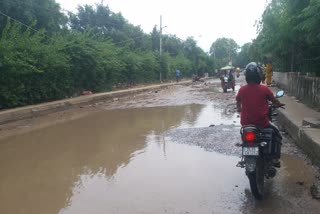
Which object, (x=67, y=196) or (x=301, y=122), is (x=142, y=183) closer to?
(x=67, y=196)

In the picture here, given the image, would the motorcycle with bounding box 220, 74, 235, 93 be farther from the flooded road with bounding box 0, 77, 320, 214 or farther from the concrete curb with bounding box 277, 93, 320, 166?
the flooded road with bounding box 0, 77, 320, 214

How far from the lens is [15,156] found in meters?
8.45

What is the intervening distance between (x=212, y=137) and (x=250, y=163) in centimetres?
435

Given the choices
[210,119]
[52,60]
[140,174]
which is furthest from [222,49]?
[140,174]

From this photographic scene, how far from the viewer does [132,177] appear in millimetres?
6469

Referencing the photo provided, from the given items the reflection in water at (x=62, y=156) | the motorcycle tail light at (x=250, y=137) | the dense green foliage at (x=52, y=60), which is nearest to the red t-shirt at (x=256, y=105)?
the motorcycle tail light at (x=250, y=137)

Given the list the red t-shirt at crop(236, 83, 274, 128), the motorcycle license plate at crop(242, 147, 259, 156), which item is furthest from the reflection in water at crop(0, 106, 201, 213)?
the red t-shirt at crop(236, 83, 274, 128)

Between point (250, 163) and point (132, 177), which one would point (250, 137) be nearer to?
point (250, 163)

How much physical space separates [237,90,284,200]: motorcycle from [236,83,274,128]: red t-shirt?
0.16 meters

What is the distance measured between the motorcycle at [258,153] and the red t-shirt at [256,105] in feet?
0.52

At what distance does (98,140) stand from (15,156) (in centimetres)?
214

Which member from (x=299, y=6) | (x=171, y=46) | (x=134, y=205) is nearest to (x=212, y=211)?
(x=134, y=205)

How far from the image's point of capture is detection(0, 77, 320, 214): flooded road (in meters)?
5.15

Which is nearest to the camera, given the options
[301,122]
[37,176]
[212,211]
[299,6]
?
[212,211]
